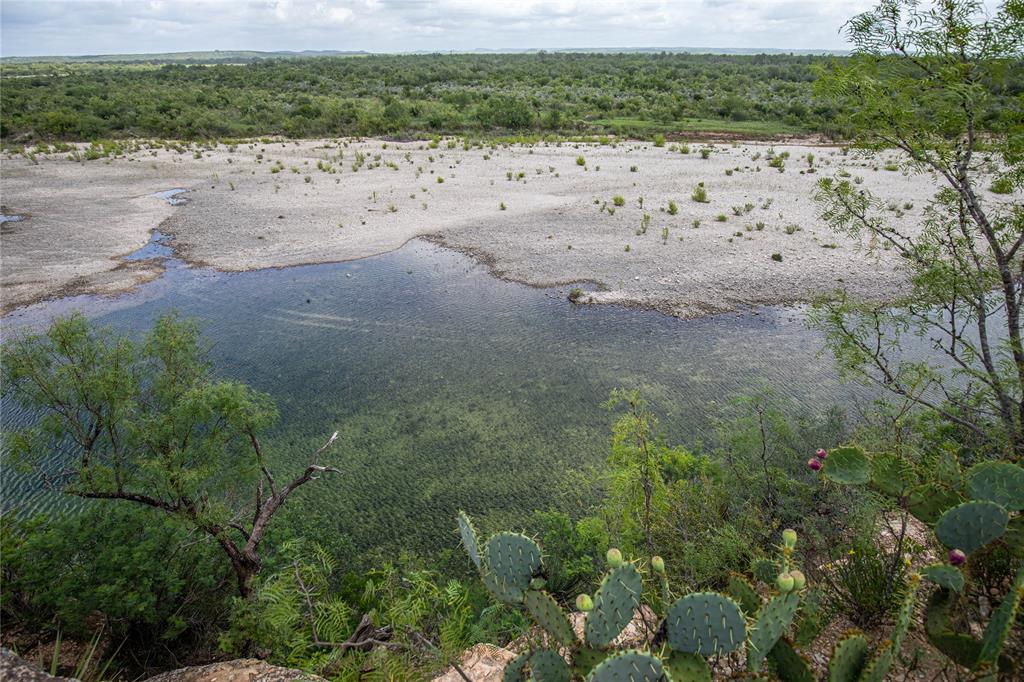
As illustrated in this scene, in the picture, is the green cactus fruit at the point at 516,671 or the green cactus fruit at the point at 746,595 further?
the green cactus fruit at the point at 746,595

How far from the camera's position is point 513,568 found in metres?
4.11

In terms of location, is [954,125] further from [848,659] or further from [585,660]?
[585,660]

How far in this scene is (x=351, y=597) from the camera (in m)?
8.95

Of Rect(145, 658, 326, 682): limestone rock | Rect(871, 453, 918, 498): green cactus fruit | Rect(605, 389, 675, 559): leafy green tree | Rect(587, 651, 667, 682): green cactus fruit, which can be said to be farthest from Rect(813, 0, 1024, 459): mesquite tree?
Rect(145, 658, 326, 682): limestone rock

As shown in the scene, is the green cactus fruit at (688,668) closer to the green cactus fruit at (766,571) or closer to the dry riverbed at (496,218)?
the green cactus fruit at (766,571)

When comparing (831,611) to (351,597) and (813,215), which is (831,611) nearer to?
(351,597)

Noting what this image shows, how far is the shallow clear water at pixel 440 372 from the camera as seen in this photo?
11.6 m

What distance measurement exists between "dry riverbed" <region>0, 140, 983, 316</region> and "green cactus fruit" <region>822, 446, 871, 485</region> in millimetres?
13124

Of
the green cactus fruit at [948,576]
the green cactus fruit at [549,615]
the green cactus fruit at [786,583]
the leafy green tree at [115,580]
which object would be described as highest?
the green cactus fruit at [786,583]

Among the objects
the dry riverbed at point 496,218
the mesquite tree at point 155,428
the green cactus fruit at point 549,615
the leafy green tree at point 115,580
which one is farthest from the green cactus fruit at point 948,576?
the dry riverbed at point 496,218

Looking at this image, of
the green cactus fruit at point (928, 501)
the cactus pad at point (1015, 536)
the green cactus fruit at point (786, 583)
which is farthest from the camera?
the green cactus fruit at point (928, 501)

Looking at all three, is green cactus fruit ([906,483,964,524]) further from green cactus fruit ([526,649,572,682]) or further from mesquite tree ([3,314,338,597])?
mesquite tree ([3,314,338,597])

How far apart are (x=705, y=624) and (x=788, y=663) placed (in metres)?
1.08

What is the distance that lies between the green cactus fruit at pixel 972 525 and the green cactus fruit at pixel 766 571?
1468 mm
